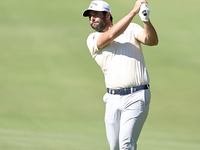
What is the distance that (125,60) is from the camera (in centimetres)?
388

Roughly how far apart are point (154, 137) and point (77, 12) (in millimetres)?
1914

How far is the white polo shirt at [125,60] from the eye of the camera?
12.7 ft

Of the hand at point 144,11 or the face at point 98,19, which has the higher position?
the hand at point 144,11

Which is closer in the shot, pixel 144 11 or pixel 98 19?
pixel 144 11

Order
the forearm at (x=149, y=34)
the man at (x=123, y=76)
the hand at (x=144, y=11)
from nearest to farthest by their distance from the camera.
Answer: the hand at (x=144, y=11) → the forearm at (x=149, y=34) → the man at (x=123, y=76)

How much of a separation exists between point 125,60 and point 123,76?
0.12m

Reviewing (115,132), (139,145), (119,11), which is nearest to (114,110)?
(115,132)

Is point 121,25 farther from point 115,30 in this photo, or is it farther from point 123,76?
point 123,76

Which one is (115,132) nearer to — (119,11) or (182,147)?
(182,147)

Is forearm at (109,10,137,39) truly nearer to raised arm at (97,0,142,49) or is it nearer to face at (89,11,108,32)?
raised arm at (97,0,142,49)

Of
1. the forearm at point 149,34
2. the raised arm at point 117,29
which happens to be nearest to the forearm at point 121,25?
the raised arm at point 117,29

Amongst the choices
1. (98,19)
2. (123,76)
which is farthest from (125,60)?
(98,19)

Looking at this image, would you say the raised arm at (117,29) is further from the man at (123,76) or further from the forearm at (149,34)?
the forearm at (149,34)

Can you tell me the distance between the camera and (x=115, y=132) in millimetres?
3986
